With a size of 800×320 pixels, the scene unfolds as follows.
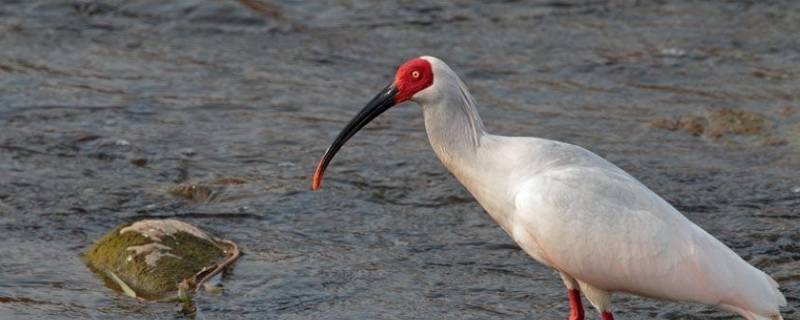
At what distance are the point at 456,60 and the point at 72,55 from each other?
3172mm

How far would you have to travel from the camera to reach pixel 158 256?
829 cm

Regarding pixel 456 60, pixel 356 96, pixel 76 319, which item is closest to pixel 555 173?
pixel 76 319

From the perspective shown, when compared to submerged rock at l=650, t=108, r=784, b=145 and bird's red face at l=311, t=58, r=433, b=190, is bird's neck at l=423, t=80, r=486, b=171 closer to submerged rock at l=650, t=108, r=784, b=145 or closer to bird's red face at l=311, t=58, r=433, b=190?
bird's red face at l=311, t=58, r=433, b=190

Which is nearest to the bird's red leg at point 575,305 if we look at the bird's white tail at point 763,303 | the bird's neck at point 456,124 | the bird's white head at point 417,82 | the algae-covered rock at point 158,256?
the bird's white tail at point 763,303

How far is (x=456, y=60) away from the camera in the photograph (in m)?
13.3

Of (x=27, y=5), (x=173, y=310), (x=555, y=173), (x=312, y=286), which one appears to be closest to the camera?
(x=555, y=173)

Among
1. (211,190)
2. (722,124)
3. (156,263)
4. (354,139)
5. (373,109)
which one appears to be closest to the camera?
(373,109)

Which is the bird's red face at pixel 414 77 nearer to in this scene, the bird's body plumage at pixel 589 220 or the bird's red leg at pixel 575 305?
the bird's body plumage at pixel 589 220

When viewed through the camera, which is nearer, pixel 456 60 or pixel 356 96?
pixel 356 96

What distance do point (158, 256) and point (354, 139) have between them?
323 centimetres

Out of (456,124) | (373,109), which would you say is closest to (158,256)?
(373,109)

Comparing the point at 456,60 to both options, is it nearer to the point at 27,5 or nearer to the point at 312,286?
the point at 27,5

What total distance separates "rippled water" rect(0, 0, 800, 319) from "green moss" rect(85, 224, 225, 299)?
0.44 ft

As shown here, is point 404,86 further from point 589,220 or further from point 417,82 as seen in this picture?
point 589,220
